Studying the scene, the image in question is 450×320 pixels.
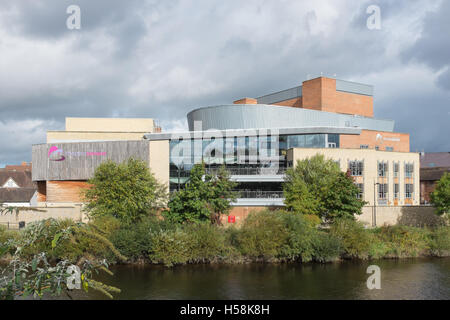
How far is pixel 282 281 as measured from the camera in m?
27.1

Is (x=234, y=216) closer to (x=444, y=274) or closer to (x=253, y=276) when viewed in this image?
(x=253, y=276)

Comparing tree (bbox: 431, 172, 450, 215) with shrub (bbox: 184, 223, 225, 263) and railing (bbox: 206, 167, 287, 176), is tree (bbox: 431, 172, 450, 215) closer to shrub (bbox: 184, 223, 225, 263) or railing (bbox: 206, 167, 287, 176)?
railing (bbox: 206, 167, 287, 176)

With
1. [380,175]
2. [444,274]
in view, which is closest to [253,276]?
[444,274]

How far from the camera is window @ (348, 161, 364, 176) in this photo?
4950 cm

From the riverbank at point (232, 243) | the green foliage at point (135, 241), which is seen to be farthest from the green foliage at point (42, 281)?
the green foliage at point (135, 241)

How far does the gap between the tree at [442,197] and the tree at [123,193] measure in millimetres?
28095

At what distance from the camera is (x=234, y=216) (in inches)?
1854

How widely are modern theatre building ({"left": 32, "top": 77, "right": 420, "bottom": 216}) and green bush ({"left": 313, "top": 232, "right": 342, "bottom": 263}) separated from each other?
1260cm

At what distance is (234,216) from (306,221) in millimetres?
13629

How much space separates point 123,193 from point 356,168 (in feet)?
89.4

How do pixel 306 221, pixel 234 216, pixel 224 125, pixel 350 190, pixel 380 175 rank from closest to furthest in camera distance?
pixel 306 221 < pixel 350 190 < pixel 234 216 < pixel 380 175 < pixel 224 125

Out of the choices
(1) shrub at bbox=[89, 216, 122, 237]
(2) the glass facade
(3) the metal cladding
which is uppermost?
(3) the metal cladding

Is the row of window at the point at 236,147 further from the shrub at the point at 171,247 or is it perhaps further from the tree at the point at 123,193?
the shrub at the point at 171,247

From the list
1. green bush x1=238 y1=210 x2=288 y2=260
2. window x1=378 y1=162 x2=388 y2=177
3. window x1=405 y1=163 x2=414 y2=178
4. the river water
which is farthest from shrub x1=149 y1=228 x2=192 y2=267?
window x1=405 y1=163 x2=414 y2=178
